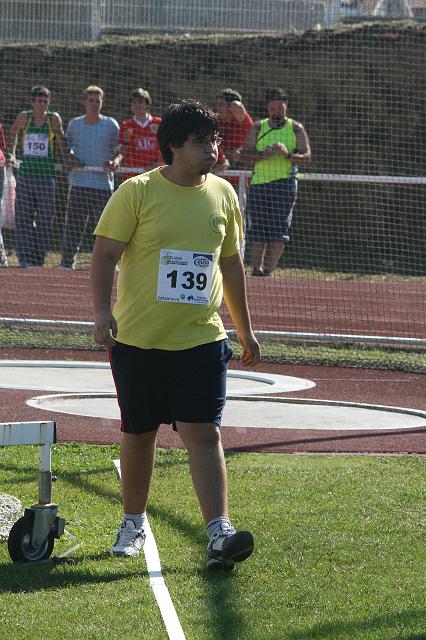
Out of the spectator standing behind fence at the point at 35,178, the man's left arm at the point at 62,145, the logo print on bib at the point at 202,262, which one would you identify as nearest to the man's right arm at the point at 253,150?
the man's left arm at the point at 62,145

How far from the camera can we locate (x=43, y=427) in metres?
5.14

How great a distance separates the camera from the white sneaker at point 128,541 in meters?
5.28

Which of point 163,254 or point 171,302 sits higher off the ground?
point 163,254

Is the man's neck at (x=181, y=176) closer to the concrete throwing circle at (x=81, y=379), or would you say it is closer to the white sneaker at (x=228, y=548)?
the white sneaker at (x=228, y=548)

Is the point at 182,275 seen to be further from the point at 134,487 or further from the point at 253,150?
the point at 253,150

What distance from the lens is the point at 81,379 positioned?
34.2ft

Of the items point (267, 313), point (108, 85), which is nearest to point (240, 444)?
point (267, 313)

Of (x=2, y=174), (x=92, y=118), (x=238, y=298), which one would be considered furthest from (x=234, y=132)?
(x=238, y=298)

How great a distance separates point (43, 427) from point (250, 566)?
1038mm

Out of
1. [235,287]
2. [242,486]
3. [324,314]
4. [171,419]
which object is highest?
[235,287]

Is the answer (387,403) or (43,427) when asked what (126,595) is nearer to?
(43,427)

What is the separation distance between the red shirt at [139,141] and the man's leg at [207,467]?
10628mm

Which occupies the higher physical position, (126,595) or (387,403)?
(126,595)

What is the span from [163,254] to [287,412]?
4105mm
